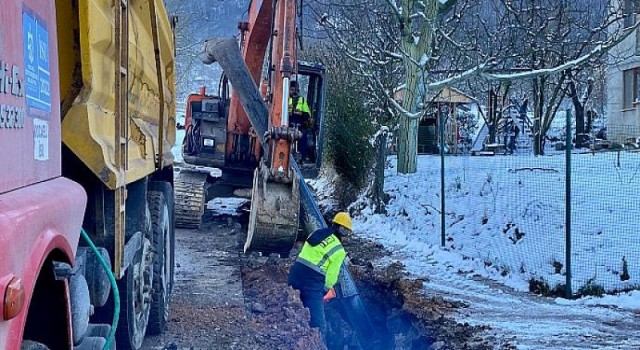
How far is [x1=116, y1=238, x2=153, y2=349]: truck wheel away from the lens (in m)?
5.21

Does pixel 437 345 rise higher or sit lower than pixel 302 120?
lower

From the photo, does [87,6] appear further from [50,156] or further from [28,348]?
[28,348]

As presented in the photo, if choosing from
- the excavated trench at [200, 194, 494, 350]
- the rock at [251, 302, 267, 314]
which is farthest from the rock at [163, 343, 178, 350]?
the rock at [251, 302, 267, 314]

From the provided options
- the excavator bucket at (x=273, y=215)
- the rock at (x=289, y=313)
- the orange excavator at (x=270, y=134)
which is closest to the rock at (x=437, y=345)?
the orange excavator at (x=270, y=134)

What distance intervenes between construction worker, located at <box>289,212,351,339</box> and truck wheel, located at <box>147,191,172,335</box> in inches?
48.7

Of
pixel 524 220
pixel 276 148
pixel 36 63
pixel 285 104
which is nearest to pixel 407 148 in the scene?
pixel 524 220

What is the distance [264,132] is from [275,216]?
2145 mm

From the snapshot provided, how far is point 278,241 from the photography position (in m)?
7.78

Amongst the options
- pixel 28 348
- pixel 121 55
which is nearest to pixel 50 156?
pixel 28 348

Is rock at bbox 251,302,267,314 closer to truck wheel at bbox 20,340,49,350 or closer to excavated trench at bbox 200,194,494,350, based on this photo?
excavated trench at bbox 200,194,494,350

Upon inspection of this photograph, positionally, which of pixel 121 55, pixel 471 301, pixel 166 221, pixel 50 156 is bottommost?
pixel 471 301

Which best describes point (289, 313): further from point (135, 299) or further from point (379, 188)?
point (379, 188)

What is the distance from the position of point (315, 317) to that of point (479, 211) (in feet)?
19.9

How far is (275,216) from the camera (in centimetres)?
771
